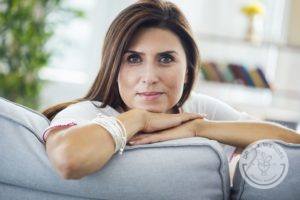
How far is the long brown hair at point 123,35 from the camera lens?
1.46m

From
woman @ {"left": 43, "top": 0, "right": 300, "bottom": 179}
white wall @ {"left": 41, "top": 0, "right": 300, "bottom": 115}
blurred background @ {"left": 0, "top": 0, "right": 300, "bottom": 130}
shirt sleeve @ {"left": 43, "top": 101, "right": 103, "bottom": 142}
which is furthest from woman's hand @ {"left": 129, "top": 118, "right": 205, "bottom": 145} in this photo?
white wall @ {"left": 41, "top": 0, "right": 300, "bottom": 115}

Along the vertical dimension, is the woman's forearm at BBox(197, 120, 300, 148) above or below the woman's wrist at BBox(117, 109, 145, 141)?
below

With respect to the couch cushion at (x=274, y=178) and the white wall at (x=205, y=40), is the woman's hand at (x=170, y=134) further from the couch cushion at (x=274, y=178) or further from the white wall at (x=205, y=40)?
the white wall at (x=205, y=40)

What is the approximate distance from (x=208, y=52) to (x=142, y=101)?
10.4 ft

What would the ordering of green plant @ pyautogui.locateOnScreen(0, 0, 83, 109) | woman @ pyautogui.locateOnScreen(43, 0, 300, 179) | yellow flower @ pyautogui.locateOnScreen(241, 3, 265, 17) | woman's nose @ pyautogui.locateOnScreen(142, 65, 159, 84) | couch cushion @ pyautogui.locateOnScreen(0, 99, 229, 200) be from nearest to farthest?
1. couch cushion @ pyautogui.locateOnScreen(0, 99, 229, 200)
2. woman @ pyautogui.locateOnScreen(43, 0, 300, 179)
3. woman's nose @ pyautogui.locateOnScreen(142, 65, 159, 84)
4. green plant @ pyautogui.locateOnScreen(0, 0, 83, 109)
5. yellow flower @ pyautogui.locateOnScreen(241, 3, 265, 17)

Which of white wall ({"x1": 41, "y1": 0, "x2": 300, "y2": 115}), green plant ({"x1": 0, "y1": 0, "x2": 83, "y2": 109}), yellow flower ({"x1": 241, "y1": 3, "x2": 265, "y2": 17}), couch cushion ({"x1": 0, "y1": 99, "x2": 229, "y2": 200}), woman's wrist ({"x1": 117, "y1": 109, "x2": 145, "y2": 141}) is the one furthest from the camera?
white wall ({"x1": 41, "y1": 0, "x2": 300, "y2": 115})

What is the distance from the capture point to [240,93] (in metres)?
4.56

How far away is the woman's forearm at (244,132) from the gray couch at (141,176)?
252 mm

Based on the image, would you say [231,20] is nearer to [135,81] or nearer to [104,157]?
[135,81]

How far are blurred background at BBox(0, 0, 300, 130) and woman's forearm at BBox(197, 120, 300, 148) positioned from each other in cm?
265

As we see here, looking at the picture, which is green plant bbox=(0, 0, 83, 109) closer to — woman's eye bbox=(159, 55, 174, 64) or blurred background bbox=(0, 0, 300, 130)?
blurred background bbox=(0, 0, 300, 130)

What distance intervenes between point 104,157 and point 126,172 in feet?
0.20

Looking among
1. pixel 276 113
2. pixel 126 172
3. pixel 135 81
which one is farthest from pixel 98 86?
pixel 276 113

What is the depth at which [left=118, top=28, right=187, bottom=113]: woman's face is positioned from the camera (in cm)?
145
